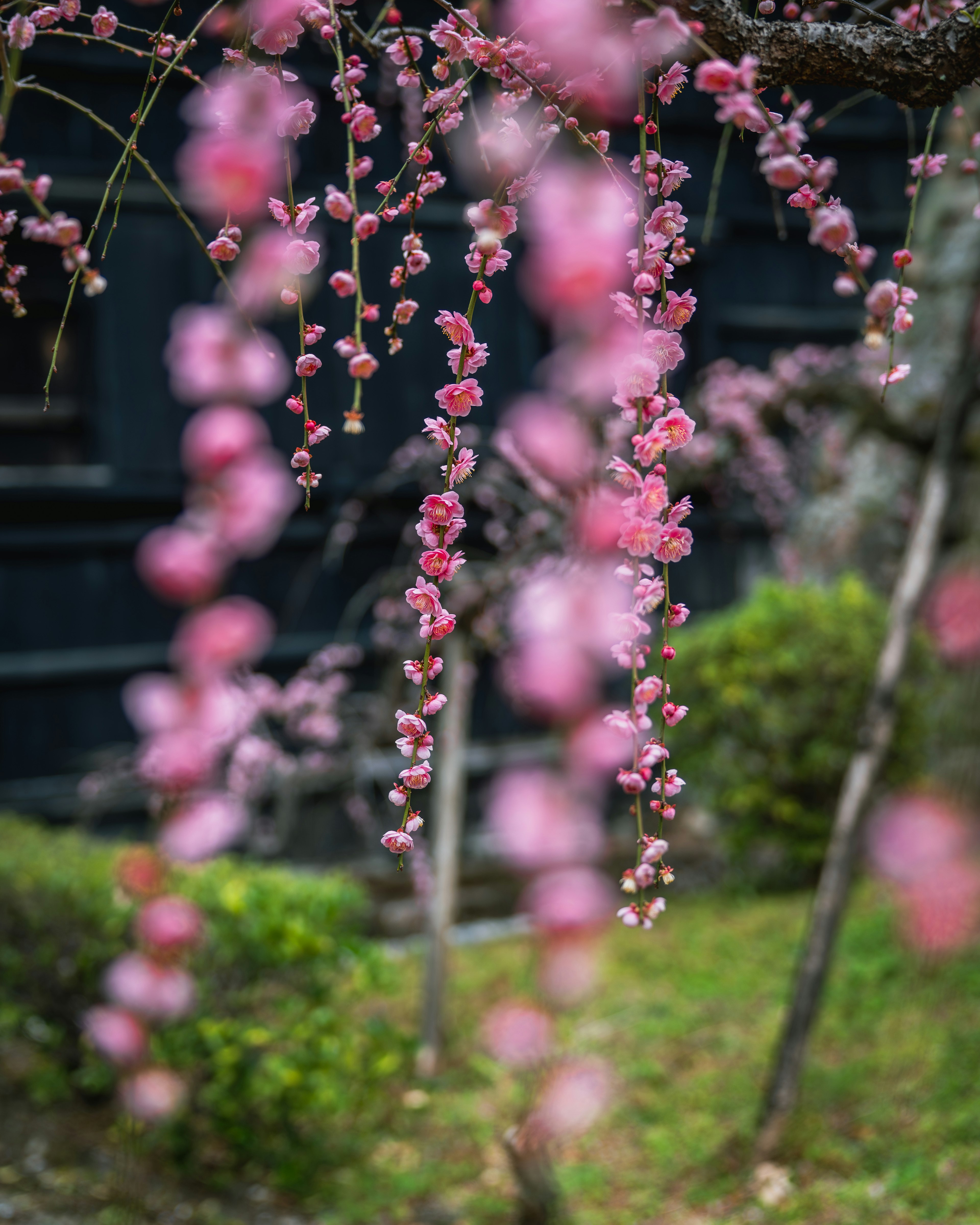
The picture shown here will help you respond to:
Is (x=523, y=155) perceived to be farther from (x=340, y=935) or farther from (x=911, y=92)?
(x=340, y=935)

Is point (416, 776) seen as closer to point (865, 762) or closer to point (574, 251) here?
point (574, 251)

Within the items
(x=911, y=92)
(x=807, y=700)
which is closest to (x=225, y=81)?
(x=911, y=92)

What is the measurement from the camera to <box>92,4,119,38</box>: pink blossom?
133 cm

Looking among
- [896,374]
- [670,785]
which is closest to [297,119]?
[896,374]

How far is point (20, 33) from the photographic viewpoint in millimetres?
1071

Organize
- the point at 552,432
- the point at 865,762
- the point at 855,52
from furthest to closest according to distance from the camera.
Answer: the point at 865,762 < the point at 855,52 < the point at 552,432

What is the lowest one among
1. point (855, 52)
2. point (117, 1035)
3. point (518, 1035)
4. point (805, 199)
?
point (518, 1035)

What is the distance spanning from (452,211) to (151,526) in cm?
254

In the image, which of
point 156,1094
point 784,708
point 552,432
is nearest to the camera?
point 552,432

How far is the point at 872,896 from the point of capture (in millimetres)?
4516

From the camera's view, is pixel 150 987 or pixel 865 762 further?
pixel 865 762

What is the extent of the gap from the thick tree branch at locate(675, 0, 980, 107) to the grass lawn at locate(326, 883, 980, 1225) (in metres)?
2.40

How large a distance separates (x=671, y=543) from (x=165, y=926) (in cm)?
62

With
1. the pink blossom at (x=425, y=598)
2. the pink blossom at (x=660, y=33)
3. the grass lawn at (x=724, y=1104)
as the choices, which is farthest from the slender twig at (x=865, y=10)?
the grass lawn at (x=724, y=1104)
